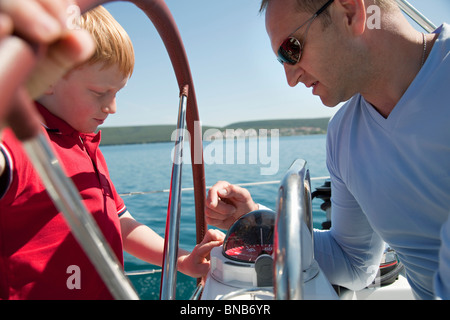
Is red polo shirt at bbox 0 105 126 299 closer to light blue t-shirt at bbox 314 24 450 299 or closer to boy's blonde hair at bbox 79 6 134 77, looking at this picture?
boy's blonde hair at bbox 79 6 134 77

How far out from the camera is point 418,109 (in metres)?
1.00

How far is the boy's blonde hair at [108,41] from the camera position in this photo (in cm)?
96

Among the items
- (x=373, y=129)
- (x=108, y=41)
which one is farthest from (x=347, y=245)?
(x=108, y=41)

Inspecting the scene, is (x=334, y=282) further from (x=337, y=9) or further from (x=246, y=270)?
(x=337, y=9)

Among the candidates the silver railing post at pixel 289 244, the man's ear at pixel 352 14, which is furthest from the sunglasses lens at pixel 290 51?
the silver railing post at pixel 289 244

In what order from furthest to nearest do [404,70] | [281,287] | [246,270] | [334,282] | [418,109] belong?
[334,282], [404,70], [418,109], [246,270], [281,287]

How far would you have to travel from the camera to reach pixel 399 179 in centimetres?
106

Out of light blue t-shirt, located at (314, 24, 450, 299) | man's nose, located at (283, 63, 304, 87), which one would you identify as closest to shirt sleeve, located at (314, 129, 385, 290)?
light blue t-shirt, located at (314, 24, 450, 299)

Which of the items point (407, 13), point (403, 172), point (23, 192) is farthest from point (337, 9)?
point (23, 192)

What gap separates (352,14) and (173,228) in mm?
971

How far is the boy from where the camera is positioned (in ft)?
2.49

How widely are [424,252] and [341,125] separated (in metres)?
0.55

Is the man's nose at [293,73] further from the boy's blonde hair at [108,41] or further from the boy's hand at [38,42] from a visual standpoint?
the boy's hand at [38,42]

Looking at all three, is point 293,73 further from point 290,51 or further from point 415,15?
point 415,15
